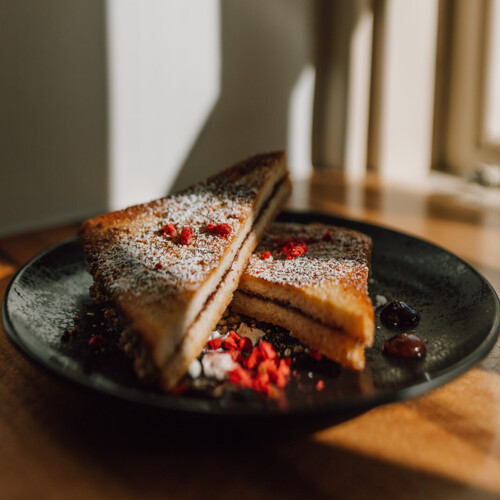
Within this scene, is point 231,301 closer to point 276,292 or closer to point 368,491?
point 276,292

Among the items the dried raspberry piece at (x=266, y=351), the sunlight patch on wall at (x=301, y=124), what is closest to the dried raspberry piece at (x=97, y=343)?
the dried raspberry piece at (x=266, y=351)

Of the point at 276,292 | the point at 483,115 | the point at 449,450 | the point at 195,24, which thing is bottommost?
the point at 449,450

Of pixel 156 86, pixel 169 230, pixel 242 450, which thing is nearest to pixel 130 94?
pixel 156 86

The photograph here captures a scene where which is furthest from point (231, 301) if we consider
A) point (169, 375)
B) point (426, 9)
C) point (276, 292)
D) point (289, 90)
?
point (426, 9)

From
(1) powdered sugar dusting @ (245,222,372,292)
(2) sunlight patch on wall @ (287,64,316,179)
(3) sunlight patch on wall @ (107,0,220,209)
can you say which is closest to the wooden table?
(1) powdered sugar dusting @ (245,222,372,292)

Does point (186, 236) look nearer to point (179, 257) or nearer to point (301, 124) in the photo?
point (179, 257)

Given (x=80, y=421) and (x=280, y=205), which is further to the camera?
(x=280, y=205)
